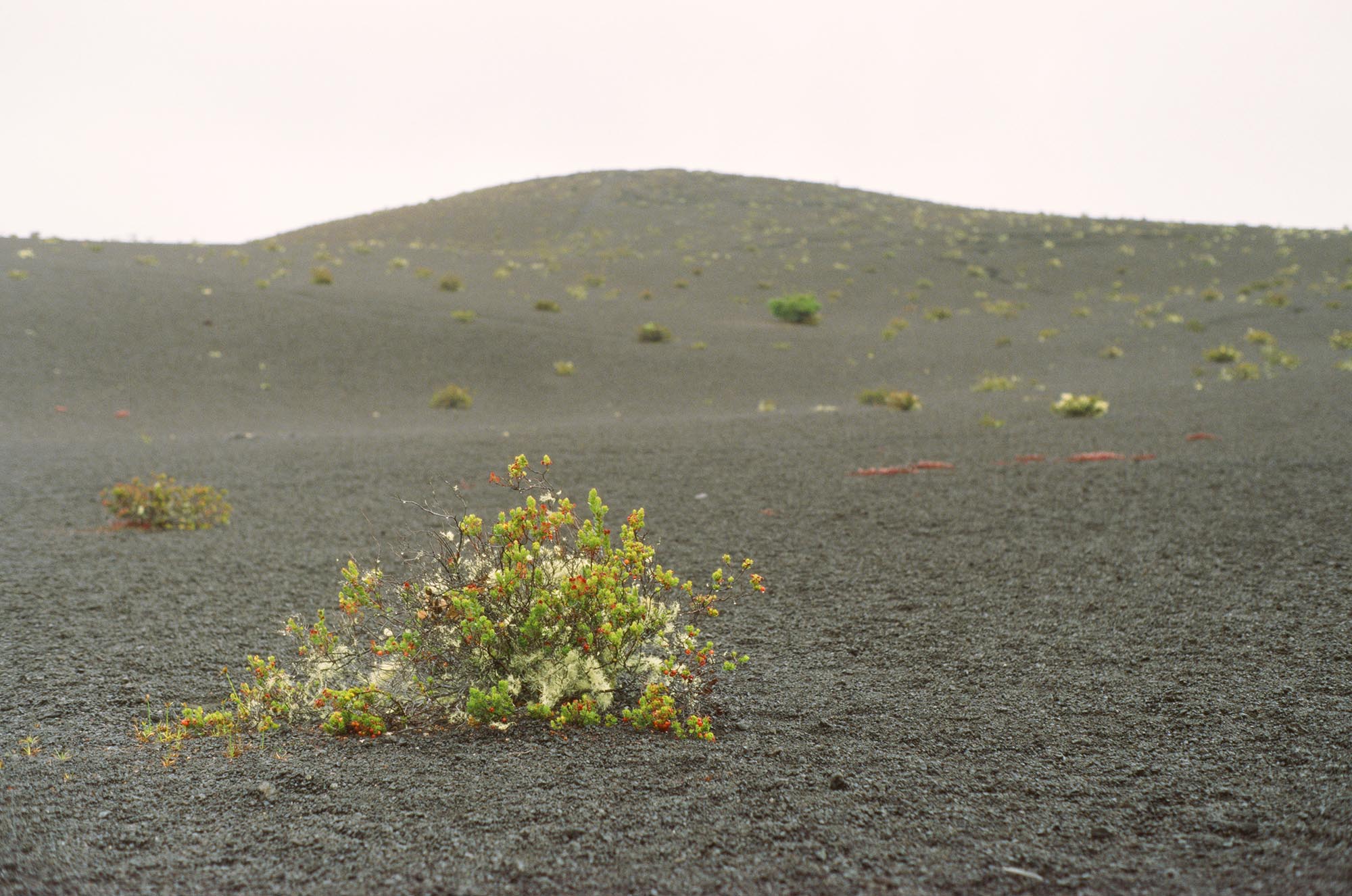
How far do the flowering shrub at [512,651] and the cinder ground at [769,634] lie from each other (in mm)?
180

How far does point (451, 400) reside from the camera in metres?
19.2

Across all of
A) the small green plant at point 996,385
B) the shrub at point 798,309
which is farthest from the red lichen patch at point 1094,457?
the shrub at point 798,309

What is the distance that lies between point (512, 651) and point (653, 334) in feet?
72.0

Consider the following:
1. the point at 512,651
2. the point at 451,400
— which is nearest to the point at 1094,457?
the point at 512,651

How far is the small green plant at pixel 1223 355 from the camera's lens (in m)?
21.3

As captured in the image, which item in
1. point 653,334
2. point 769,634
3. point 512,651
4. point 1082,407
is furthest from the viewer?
point 653,334

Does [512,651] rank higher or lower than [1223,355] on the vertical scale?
lower

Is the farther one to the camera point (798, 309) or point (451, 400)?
point (798, 309)

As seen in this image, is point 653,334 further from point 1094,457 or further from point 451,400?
point 1094,457

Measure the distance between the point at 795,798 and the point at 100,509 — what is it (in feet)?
31.1

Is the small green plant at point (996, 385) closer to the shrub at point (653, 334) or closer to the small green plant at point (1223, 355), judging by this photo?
the small green plant at point (1223, 355)

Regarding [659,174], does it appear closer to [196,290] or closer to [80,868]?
[196,290]

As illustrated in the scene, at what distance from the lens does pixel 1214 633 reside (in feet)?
15.4

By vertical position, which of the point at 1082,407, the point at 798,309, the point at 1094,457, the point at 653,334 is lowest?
the point at 1094,457
